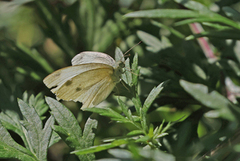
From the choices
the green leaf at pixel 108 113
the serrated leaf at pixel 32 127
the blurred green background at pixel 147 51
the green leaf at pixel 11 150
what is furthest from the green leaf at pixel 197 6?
the green leaf at pixel 11 150

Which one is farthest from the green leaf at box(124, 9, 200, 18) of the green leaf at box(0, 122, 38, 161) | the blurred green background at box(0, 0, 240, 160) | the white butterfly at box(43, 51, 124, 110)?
the green leaf at box(0, 122, 38, 161)

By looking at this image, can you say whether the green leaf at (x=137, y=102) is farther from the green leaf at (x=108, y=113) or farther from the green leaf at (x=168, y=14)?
the green leaf at (x=168, y=14)

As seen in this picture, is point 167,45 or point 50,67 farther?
point 50,67

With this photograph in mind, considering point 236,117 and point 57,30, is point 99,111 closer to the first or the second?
point 236,117

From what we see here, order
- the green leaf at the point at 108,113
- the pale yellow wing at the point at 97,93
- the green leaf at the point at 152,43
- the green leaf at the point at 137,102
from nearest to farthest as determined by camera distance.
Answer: the green leaf at the point at 108,113 → the green leaf at the point at 137,102 → the pale yellow wing at the point at 97,93 → the green leaf at the point at 152,43

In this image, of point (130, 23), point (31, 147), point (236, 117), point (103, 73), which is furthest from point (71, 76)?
point (236, 117)

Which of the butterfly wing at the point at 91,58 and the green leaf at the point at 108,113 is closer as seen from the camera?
the green leaf at the point at 108,113

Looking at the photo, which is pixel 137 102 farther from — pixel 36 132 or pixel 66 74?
pixel 66 74
